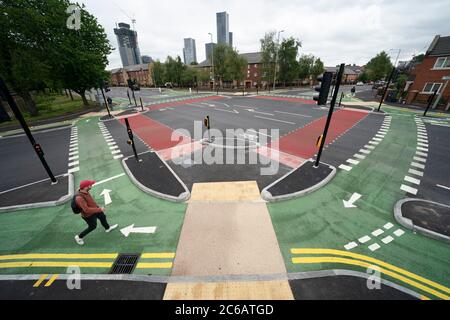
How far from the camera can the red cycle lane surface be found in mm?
11641

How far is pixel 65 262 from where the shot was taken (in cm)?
506

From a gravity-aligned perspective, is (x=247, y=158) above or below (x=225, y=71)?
below

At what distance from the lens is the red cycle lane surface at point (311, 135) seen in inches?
458

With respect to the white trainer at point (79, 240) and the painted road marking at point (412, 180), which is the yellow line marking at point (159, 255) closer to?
the white trainer at point (79, 240)

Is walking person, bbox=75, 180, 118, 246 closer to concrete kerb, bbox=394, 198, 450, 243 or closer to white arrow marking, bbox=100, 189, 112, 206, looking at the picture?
white arrow marking, bbox=100, 189, 112, 206

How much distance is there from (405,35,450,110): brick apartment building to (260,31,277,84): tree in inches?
1156

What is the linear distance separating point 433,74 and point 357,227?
32.8m

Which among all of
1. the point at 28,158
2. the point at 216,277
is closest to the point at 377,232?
the point at 216,277

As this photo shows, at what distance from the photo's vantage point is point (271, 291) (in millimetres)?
4203

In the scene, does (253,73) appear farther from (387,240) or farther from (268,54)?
(387,240)

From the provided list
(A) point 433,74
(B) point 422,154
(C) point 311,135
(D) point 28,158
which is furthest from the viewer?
(A) point 433,74

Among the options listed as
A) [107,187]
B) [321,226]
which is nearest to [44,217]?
[107,187]
